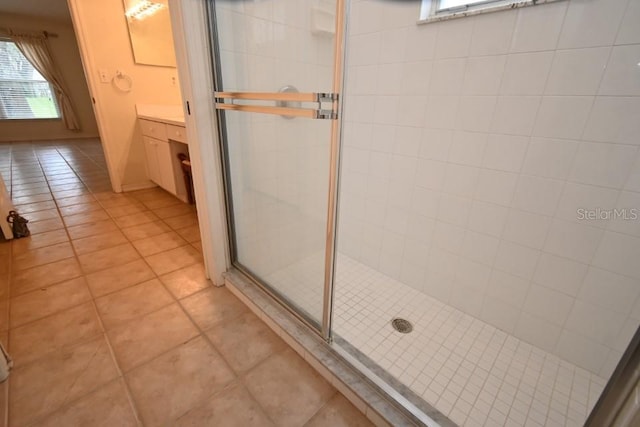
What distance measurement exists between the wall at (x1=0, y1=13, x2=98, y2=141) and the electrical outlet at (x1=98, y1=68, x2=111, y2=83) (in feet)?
15.6

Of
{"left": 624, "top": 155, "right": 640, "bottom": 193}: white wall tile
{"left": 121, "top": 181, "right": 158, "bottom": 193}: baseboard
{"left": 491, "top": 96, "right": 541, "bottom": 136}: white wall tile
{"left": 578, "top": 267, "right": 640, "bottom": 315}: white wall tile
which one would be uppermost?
{"left": 491, "top": 96, "right": 541, "bottom": 136}: white wall tile

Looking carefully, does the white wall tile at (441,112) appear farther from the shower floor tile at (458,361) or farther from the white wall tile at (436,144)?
the shower floor tile at (458,361)

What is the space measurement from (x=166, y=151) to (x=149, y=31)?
1.38 meters

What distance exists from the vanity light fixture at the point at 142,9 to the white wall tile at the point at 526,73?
3.24 m

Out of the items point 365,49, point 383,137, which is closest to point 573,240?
point 383,137

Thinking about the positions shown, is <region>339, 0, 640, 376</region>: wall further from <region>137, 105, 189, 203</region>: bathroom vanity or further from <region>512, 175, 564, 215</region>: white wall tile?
<region>137, 105, 189, 203</region>: bathroom vanity

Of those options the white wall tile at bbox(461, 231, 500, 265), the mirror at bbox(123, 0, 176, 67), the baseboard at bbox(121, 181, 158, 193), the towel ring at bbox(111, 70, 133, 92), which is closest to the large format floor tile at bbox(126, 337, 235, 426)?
the white wall tile at bbox(461, 231, 500, 265)

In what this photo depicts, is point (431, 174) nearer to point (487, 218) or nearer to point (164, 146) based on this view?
point (487, 218)

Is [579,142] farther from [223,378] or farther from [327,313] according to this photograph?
[223,378]

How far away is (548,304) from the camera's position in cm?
135

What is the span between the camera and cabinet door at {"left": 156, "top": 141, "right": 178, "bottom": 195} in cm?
264

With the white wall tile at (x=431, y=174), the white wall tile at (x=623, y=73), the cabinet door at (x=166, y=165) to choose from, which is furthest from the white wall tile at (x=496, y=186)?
the cabinet door at (x=166, y=165)

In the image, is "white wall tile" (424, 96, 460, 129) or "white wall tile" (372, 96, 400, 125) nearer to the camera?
"white wall tile" (424, 96, 460, 129)

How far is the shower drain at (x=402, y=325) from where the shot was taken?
150 centimetres
